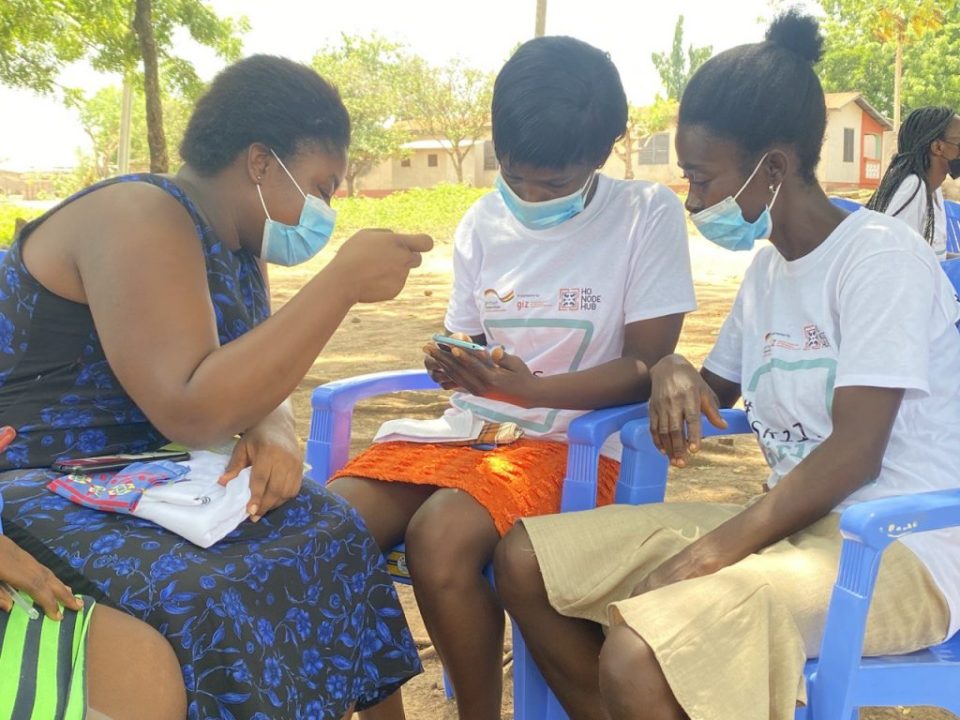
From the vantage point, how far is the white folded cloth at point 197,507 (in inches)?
69.7

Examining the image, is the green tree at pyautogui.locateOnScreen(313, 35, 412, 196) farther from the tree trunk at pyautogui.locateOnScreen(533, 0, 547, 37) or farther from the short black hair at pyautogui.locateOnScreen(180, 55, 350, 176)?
the short black hair at pyautogui.locateOnScreen(180, 55, 350, 176)

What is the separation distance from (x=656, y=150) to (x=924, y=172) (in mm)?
34945

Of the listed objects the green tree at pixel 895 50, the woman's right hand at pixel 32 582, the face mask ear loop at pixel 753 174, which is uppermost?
the green tree at pixel 895 50

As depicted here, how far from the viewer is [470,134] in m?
39.7

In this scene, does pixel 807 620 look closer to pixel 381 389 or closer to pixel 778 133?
pixel 778 133

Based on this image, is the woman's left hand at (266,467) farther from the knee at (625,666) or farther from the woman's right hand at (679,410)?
the woman's right hand at (679,410)

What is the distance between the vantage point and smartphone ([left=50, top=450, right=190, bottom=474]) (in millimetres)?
1874

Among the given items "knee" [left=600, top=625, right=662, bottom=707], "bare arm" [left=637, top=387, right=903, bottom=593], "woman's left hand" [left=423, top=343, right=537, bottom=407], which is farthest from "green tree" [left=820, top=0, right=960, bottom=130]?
"knee" [left=600, top=625, right=662, bottom=707]

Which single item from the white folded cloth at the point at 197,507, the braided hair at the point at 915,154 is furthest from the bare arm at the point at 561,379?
the braided hair at the point at 915,154

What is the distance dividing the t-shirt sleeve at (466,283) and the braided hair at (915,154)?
135 inches

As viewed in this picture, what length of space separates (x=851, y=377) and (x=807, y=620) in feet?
1.47

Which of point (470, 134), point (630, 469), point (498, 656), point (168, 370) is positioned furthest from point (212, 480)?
point (470, 134)

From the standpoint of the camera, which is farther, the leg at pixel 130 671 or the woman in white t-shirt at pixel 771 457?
the woman in white t-shirt at pixel 771 457

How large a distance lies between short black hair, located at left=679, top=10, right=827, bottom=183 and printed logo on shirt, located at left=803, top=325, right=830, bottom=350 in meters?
0.34
